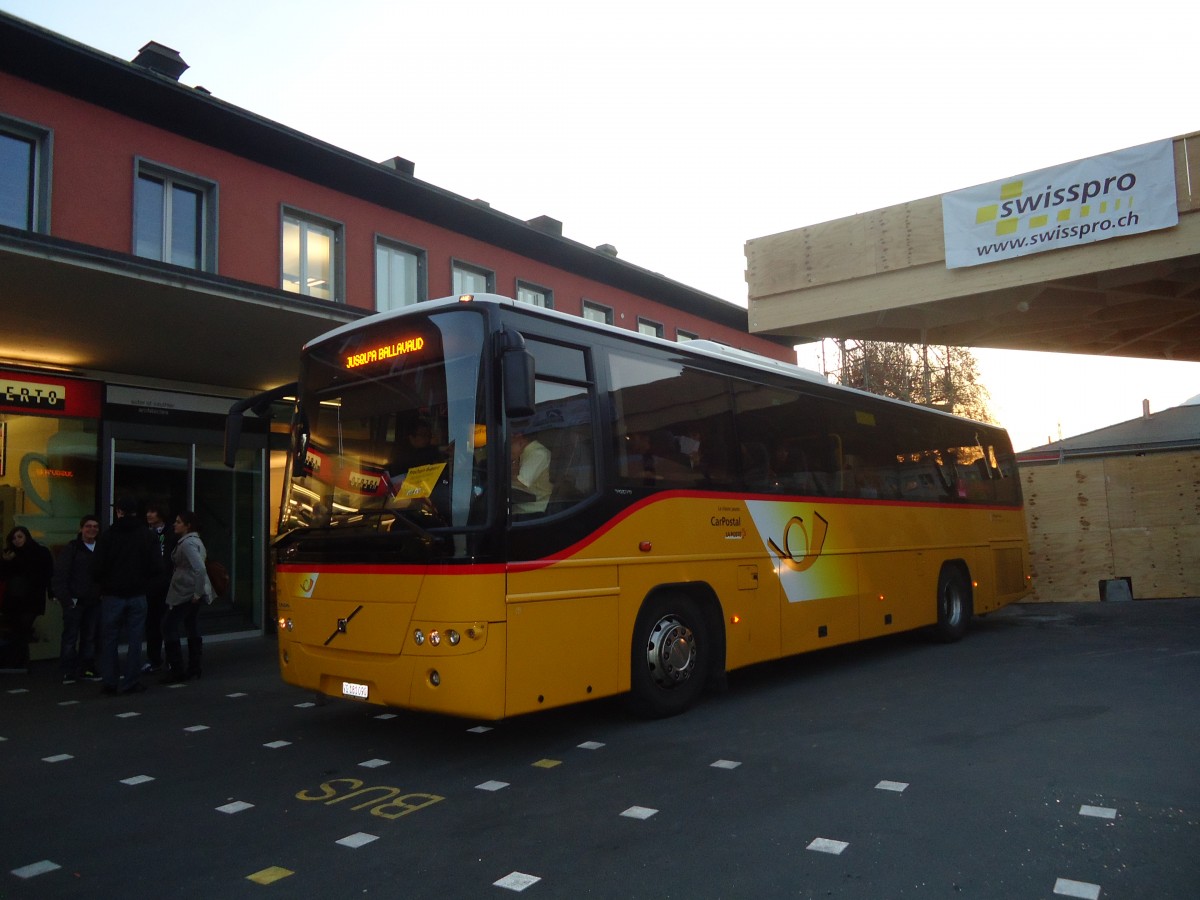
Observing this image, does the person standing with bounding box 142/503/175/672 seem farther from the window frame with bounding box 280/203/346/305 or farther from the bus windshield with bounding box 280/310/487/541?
the window frame with bounding box 280/203/346/305

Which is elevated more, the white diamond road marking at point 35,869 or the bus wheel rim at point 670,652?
the bus wheel rim at point 670,652

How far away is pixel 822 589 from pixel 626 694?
292cm

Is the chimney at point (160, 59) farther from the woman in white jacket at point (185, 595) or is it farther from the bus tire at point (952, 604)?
the bus tire at point (952, 604)

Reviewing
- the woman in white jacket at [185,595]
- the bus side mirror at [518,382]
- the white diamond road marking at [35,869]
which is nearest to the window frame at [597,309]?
the woman in white jacket at [185,595]

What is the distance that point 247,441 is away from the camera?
14336mm

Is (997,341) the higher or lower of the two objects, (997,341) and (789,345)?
the lower

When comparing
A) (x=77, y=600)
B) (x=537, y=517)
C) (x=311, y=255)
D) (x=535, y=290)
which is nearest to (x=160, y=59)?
(x=311, y=255)

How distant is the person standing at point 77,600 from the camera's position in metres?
10.1

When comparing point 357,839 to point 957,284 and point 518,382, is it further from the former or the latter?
point 957,284

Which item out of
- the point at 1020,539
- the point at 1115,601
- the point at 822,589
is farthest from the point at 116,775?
the point at 1115,601

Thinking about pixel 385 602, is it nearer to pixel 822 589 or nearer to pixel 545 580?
pixel 545 580

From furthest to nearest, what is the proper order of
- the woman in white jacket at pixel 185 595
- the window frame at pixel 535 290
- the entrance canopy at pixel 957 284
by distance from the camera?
the window frame at pixel 535 290
the entrance canopy at pixel 957 284
the woman in white jacket at pixel 185 595

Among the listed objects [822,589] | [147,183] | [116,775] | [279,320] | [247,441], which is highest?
[147,183]

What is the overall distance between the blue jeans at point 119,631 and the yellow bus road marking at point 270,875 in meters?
5.82
